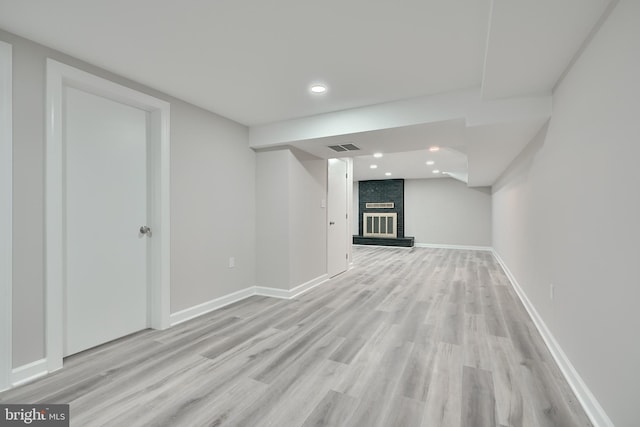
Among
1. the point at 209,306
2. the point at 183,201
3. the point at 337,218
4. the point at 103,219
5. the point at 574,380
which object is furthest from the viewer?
the point at 337,218

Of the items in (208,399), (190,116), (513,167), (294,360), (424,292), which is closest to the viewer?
(208,399)

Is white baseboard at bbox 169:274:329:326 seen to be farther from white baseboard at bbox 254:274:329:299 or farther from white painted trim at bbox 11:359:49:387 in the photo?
white painted trim at bbox 11:359:49:387

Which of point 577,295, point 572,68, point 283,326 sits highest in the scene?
point 572,68

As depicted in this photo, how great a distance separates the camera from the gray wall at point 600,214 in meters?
1.21

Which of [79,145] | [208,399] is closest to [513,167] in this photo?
[208,399]

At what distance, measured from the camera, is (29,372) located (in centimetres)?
192

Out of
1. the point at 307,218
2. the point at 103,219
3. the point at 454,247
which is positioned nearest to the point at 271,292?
the point at 307,218

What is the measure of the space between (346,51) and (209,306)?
9.56 feet

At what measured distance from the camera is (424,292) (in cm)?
412

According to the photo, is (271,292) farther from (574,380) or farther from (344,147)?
(574,380)

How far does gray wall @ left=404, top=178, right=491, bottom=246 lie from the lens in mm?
9219

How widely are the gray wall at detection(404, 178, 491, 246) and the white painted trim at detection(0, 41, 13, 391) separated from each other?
9.79 metres

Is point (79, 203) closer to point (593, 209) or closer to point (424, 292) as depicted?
point (593, 209)

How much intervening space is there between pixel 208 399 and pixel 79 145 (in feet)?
7.03
